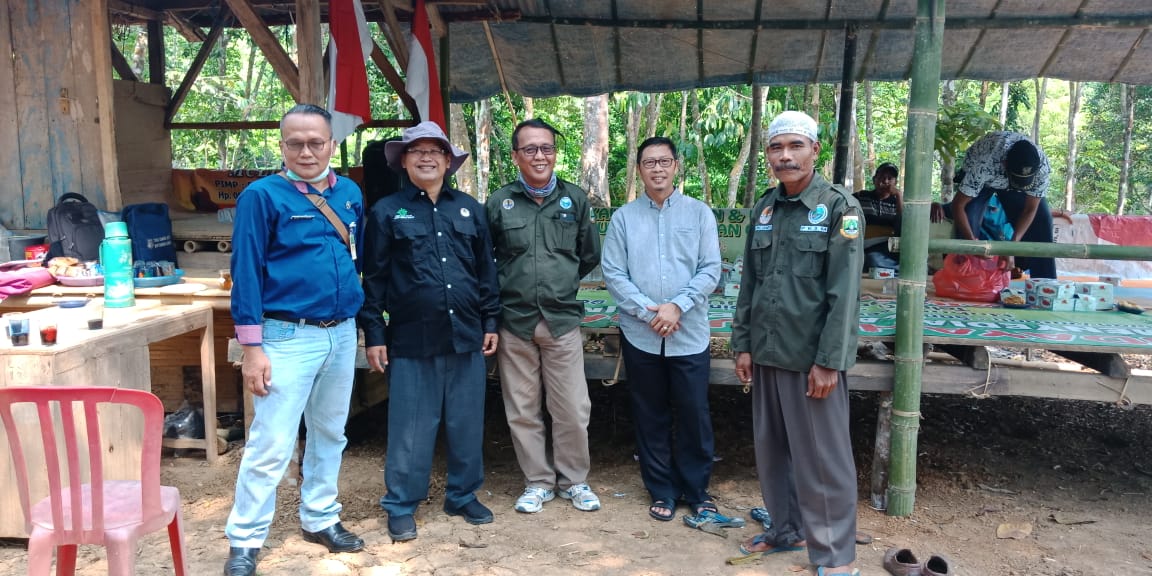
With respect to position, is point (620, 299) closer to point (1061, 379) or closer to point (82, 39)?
point (1061, 379)

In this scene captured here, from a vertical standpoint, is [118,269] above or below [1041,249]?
below

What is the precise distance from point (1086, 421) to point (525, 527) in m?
4.32

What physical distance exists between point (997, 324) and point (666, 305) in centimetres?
194

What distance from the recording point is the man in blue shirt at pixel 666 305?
3.62 m

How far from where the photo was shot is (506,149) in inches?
595

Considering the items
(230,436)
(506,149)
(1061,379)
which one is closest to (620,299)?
(1061,379)

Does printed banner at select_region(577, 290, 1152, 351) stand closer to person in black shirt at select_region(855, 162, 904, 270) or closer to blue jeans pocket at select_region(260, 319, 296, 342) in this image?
blue jeans pocket at select_region(260, 319, 296, 342)

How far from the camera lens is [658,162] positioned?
11.8 feet

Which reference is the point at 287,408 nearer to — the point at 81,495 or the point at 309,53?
the point at 81,495

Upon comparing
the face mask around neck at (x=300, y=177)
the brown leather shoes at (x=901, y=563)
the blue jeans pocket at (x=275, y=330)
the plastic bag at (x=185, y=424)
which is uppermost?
the face mask around neck at (x=300, y=177)

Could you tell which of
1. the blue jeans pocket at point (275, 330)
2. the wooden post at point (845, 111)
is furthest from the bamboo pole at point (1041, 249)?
the wooden post at point (845, 111)

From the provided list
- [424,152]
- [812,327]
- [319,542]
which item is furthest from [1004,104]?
[319,542]

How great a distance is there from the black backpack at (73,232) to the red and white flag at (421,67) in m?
2.18

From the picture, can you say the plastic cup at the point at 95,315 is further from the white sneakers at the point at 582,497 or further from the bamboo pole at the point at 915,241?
the bamboo pole at the point at 915,241
